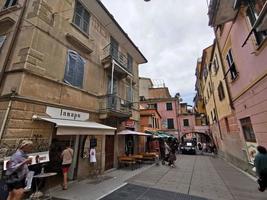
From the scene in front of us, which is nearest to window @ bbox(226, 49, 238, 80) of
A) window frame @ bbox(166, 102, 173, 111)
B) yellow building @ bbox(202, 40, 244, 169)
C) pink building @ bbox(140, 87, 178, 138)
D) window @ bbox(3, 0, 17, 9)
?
yellow building @ bbox(202, 40, 244, 169)

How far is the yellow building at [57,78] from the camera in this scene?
5617 millimetres

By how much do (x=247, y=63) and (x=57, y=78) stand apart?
30.1ft

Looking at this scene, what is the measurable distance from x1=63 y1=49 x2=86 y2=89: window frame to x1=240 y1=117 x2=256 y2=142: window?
9479mm

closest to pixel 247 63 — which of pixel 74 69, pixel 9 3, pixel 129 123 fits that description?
pixel 74 69

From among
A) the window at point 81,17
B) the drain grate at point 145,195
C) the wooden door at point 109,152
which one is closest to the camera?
the drain grate at point 145,195

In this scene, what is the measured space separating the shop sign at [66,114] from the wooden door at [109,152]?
304 centimetres

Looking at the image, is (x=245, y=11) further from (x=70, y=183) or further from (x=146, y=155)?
(x=146, y=155)

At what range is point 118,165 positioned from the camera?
11258mm

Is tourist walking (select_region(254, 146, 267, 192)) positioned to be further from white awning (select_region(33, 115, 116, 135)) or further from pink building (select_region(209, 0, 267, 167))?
white awning (select_region(33, 115, 116, 135))

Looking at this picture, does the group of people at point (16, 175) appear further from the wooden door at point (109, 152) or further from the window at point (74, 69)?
the wooden door at point (109, 152)

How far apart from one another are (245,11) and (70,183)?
1132cm

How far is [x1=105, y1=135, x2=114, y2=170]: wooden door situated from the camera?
1040cm

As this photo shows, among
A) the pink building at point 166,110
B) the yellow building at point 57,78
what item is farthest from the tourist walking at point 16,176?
the pink building at point 166,110

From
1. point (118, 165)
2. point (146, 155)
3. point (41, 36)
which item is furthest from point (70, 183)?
point (146, 155)
